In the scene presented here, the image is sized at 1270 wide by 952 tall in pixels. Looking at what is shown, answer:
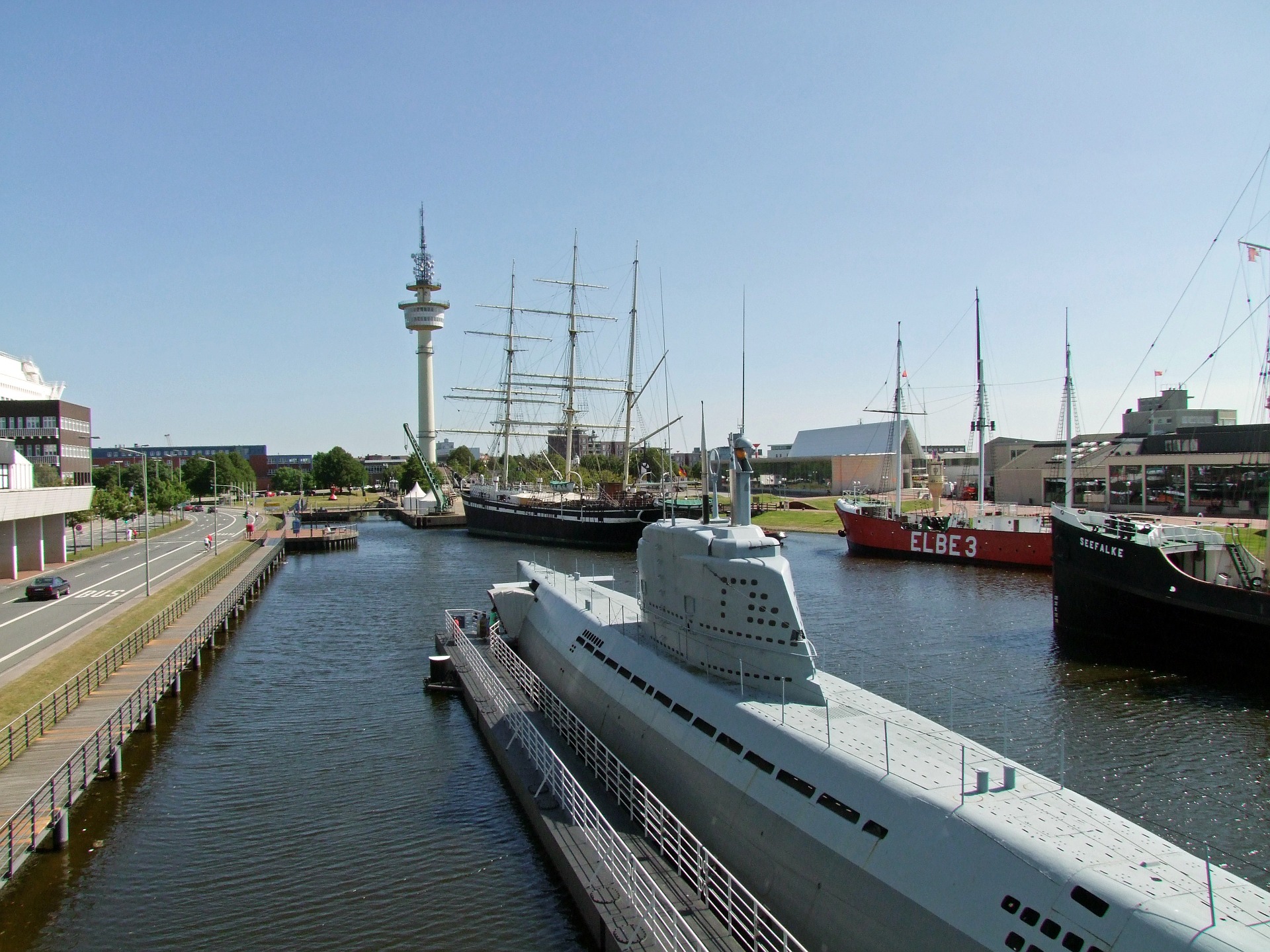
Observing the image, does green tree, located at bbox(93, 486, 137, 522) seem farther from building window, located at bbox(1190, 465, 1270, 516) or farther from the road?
building window, located at bbox(1190, 465, 1270, 516)

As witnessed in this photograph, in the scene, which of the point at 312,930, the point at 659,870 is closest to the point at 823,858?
the point at 659,870

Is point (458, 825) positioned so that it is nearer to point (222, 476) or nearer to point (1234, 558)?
point (1234, 558)

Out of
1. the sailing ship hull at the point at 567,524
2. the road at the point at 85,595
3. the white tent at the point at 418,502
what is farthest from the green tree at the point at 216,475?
the road at the point at 85,595

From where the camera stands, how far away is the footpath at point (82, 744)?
14977 mm

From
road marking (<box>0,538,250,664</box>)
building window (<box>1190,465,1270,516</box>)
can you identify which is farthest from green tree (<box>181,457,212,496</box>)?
building window (<box>1190,465,1270,516</box>)

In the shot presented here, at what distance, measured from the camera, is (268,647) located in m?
35.6

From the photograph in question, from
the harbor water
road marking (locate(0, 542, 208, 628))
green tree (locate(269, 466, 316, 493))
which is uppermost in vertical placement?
green tree (locate(269, 466, 316, 493))

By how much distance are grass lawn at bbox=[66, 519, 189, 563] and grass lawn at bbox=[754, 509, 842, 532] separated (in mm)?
56639

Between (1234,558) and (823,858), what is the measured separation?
27652 millimetres

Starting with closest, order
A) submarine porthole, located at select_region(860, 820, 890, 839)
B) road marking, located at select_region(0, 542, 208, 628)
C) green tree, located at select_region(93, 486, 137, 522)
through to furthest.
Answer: submarine porthole, located at select_region(860, 820, 890, 839)
road marking, located at select_region(0, 542, 208, 628)
green tree, located at select_region(93, 486, 137, 522)

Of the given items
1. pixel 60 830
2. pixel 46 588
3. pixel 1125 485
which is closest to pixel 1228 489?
pixel 1125 485

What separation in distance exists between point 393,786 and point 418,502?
104m

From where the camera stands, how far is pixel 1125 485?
7644 centimetres

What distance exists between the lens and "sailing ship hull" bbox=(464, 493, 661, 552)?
235 ft
